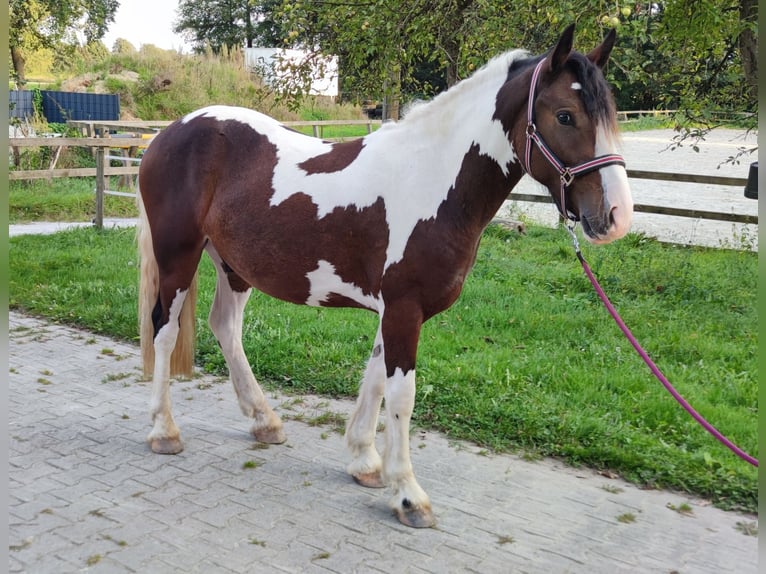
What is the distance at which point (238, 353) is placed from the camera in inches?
165

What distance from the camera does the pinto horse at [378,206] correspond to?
274cm

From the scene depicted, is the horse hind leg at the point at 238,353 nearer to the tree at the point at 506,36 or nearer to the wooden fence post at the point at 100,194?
the tree at the point at 506,36

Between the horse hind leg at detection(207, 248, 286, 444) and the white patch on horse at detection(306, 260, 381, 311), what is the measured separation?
874 mm

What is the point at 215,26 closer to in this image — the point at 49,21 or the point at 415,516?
the point at 49,21

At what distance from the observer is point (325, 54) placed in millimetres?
6469

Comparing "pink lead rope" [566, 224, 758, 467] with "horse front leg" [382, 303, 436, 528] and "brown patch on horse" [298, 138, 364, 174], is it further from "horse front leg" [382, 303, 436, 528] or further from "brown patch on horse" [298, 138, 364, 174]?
"brown patch on horse" [298, 138, 364, 174]

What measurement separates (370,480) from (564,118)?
6.93 feet

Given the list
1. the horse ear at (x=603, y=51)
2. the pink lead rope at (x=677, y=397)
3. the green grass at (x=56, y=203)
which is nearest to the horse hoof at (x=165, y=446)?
the pink lead rope at (x=677, y=397)

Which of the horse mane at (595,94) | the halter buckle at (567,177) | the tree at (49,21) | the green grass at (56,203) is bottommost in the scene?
the green grass at (56,203)

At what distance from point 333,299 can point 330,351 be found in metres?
1.88

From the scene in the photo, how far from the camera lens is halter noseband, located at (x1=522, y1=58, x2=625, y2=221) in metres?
2.64

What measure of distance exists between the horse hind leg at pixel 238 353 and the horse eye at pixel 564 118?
7.45ft

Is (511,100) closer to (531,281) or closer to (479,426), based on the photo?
(479,426)

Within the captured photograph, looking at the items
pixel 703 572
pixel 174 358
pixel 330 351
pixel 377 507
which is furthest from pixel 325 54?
pixel 703 572
